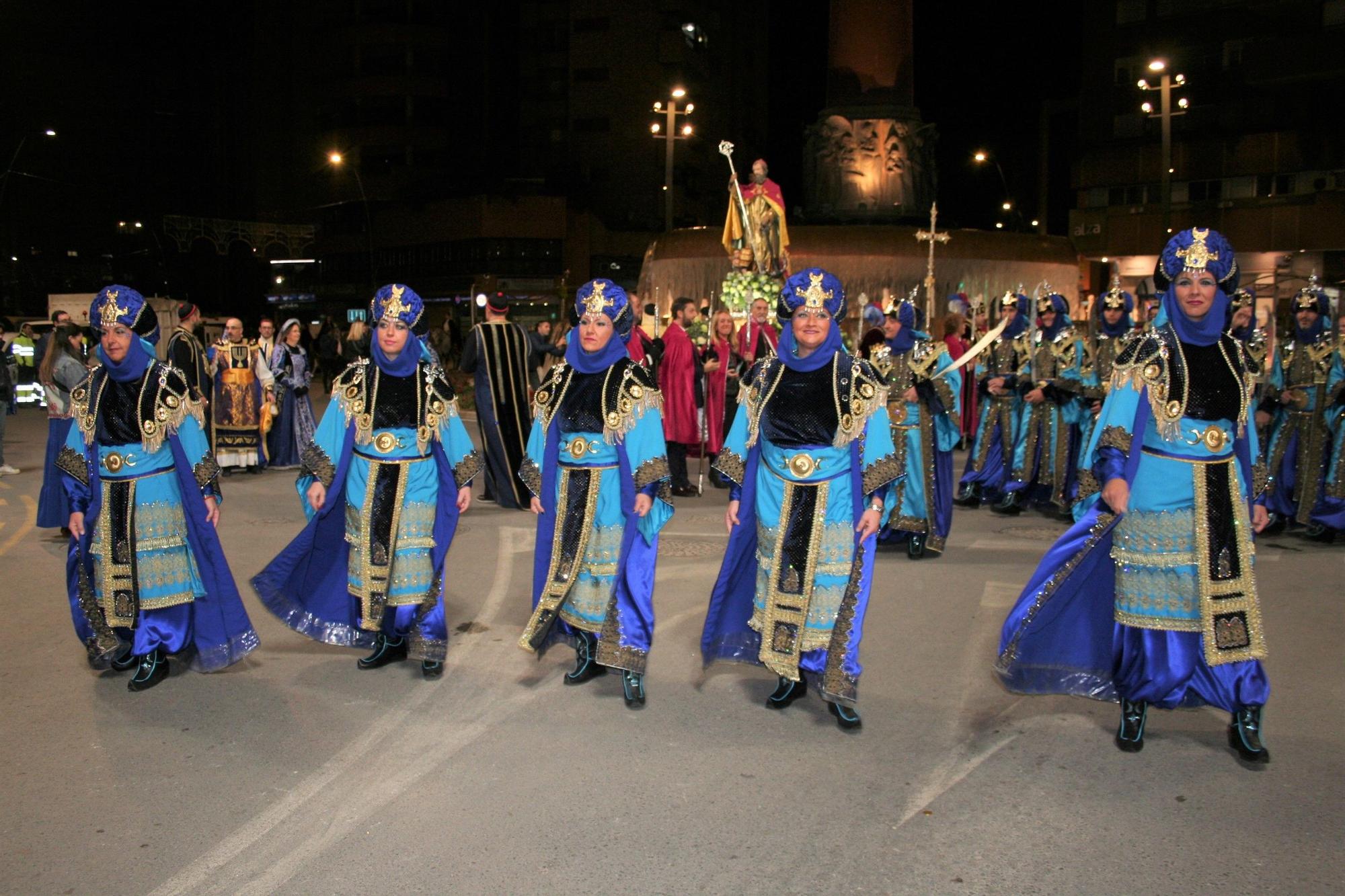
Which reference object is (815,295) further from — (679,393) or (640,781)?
(679,393)

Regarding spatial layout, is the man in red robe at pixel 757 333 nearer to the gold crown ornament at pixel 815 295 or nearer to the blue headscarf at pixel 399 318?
the blue headscarf at pixel 399 318

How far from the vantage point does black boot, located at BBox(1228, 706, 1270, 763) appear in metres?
4.92

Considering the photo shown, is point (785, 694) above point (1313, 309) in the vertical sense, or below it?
below

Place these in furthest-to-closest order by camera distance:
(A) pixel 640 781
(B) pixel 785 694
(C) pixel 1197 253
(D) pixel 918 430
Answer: (D) pixel 918 430 < (B) pixel 785 694 < (C) pixel 1197 253 < (A) pixel 640 781

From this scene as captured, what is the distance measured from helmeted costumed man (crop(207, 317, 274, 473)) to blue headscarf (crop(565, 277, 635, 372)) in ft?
34.0

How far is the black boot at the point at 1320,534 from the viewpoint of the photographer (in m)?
10.2

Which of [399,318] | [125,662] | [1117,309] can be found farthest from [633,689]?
[1117,309]

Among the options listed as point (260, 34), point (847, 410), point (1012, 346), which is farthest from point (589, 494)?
point (260, 34)

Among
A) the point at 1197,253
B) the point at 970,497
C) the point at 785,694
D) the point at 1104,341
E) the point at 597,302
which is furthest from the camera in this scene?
the point at 970,497

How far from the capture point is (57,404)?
11547 millimetres

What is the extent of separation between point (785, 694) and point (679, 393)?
7.84 meters

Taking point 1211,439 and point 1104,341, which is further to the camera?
point 1104,341

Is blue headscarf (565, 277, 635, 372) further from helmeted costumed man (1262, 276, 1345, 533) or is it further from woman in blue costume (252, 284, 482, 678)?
helmeted costumed man (1262, 276, 1345, 533)

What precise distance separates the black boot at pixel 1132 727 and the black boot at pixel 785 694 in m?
1.45
